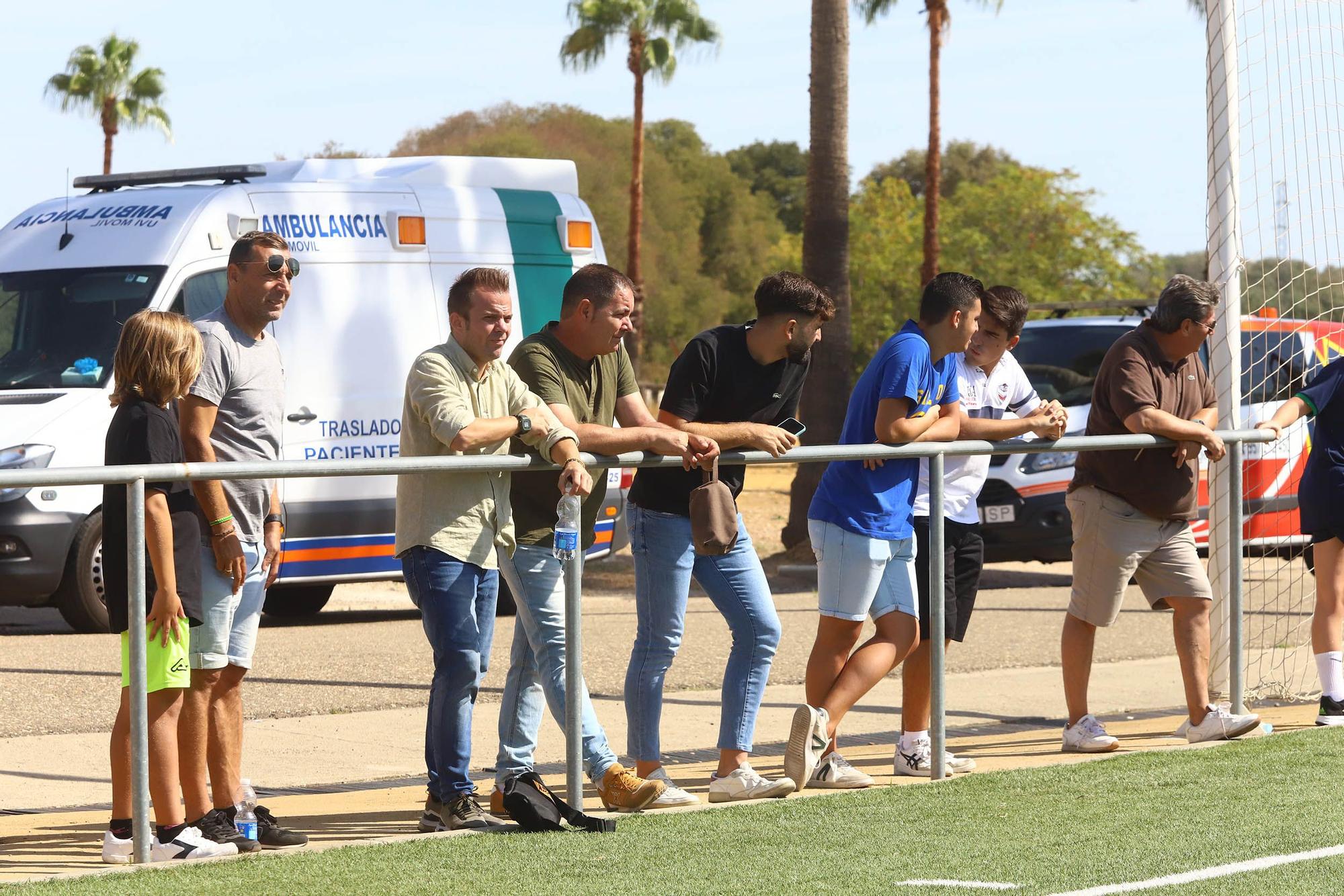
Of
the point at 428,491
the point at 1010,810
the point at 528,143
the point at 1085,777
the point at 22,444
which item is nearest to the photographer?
the point at 428,491

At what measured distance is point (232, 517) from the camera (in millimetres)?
5473

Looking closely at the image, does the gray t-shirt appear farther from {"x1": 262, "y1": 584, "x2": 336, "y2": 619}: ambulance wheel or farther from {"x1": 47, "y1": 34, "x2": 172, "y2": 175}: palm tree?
{"x1": 47, "y1": 34, "x2": 172, "y2": 175}: palm tree

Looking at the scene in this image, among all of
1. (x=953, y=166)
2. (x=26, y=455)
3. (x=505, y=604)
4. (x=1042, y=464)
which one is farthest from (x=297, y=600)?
(x=953, y=166)

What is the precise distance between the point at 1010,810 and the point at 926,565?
1149 millimetres

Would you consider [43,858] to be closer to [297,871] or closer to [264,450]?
[297,871]

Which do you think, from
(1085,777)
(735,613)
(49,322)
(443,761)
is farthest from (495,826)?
(49,322)

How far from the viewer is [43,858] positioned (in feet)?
18.0

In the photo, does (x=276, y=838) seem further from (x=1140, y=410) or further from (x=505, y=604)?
(x=505, y=604)

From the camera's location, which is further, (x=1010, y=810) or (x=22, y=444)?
(x=22, y=444)

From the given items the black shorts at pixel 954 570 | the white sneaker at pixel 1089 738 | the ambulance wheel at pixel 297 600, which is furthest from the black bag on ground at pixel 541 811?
the ambulance wheel at pixel 297 600

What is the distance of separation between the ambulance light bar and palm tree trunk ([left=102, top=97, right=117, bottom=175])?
3367cm

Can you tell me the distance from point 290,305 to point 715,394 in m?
5.77

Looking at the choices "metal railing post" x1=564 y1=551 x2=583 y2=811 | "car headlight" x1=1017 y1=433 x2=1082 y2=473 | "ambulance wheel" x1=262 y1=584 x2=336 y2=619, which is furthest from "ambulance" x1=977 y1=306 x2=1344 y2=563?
"metal railing post" x1=564 y1=551 x2=583 y2=811

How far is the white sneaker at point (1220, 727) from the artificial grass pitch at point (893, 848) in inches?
32.9
